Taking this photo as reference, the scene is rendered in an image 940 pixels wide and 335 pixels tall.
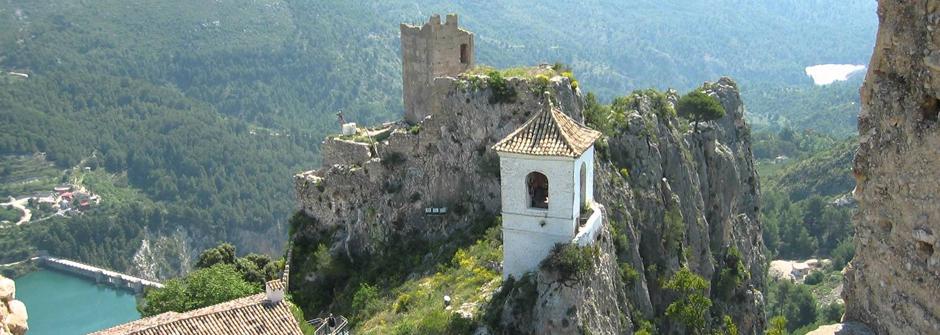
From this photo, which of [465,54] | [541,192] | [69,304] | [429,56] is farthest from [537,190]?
[69,304]

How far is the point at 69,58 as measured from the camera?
181m

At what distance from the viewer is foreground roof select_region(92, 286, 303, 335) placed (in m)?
26.9

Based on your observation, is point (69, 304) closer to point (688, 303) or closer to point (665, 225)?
point (665, 225)

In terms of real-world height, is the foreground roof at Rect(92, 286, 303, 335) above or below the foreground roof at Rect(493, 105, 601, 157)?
below

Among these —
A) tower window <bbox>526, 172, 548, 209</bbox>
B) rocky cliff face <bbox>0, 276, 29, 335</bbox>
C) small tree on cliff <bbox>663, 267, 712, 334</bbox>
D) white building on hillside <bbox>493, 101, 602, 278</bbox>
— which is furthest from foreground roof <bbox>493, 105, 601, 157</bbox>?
rocky cliff face <bbox>0, 276, 29, 335</bbox>

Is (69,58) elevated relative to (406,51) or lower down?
lower down

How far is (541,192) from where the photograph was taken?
25.9m

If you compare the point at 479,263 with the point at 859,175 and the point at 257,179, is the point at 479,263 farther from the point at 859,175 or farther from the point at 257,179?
the point at 257,179

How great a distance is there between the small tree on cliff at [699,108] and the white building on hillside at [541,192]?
3588 centimetres

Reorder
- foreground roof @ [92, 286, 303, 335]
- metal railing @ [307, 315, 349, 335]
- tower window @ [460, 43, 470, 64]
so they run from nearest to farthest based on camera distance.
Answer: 1. foreground roof @ [92, 286, 303, 335]
2. metal railing @ [307, 315, 349, 335]
3. tower window @ [460, 43, 470, 64]

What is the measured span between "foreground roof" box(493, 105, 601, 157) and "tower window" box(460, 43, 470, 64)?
16.4m

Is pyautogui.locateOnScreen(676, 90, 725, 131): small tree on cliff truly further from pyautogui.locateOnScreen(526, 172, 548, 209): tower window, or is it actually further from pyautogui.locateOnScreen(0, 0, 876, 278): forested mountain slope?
pyautogui.locateOnScreen(0, 0, 876, 278): forested mountain slope

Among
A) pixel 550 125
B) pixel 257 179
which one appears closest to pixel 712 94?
pixel 550 125

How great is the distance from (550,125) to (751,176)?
4073cm
